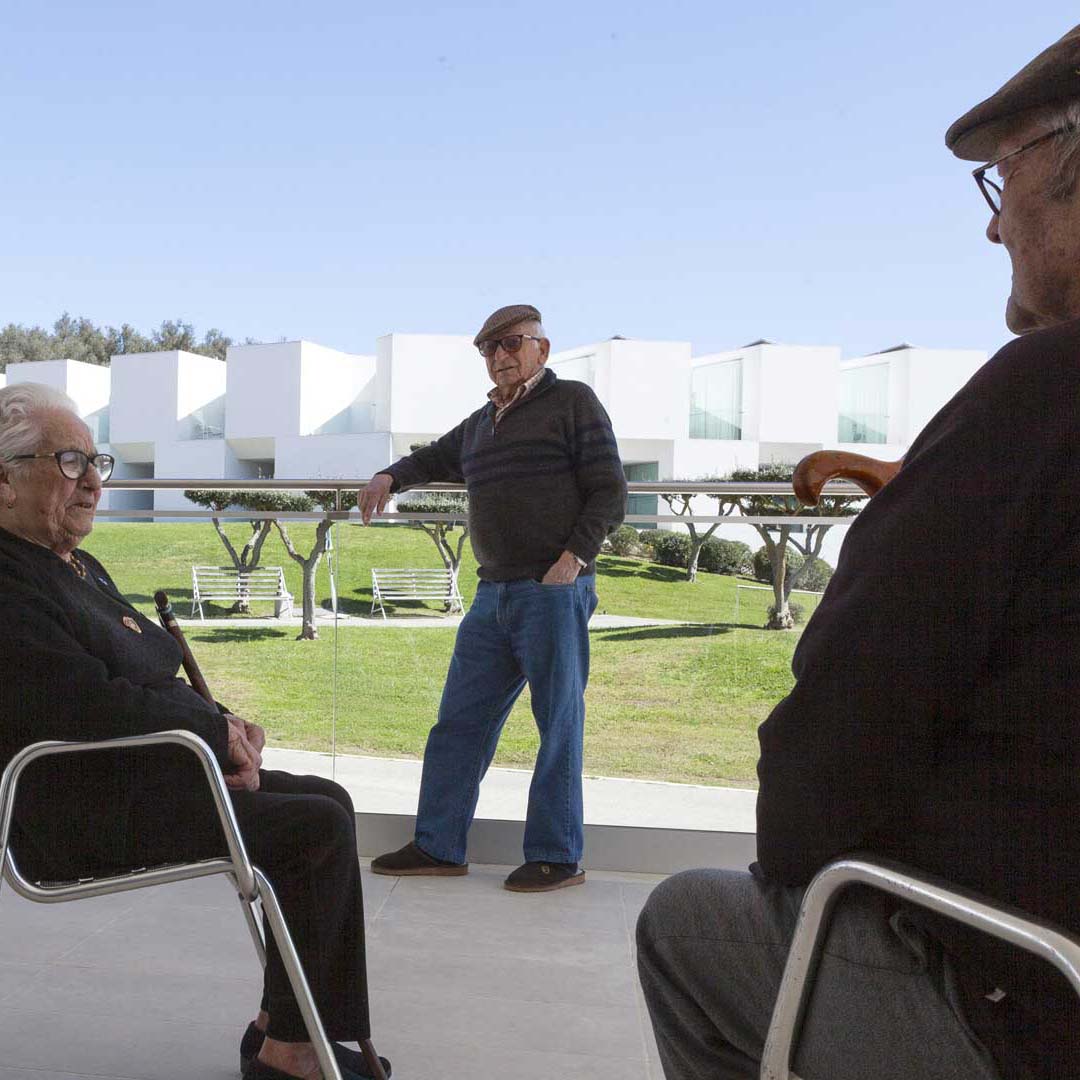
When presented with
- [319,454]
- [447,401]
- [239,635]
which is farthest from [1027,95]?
[319,454]

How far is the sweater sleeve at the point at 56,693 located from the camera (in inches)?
72.1

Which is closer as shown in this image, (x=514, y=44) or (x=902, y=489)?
(x=902, y=489)

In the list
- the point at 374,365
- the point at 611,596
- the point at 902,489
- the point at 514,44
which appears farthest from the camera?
the point at 514,44

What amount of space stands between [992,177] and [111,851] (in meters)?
1.65

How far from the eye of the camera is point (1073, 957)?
2.58ft

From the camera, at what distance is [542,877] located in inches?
130

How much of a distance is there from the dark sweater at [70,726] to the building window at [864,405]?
3896 cm

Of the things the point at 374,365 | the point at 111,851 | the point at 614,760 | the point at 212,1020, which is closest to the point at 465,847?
the point at 614,760

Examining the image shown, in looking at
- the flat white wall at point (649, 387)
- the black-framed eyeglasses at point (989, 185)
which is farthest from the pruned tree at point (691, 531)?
the flat white wall at point (649, 387)

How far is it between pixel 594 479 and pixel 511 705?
0.78m

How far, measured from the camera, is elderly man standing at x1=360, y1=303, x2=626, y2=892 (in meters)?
3.28

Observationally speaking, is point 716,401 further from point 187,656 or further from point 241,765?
point 241,765

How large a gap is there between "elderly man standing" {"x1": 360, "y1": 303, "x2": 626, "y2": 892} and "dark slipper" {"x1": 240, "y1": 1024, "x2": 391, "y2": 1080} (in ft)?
4.04

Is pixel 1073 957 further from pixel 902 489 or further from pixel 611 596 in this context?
pixel 611 596
